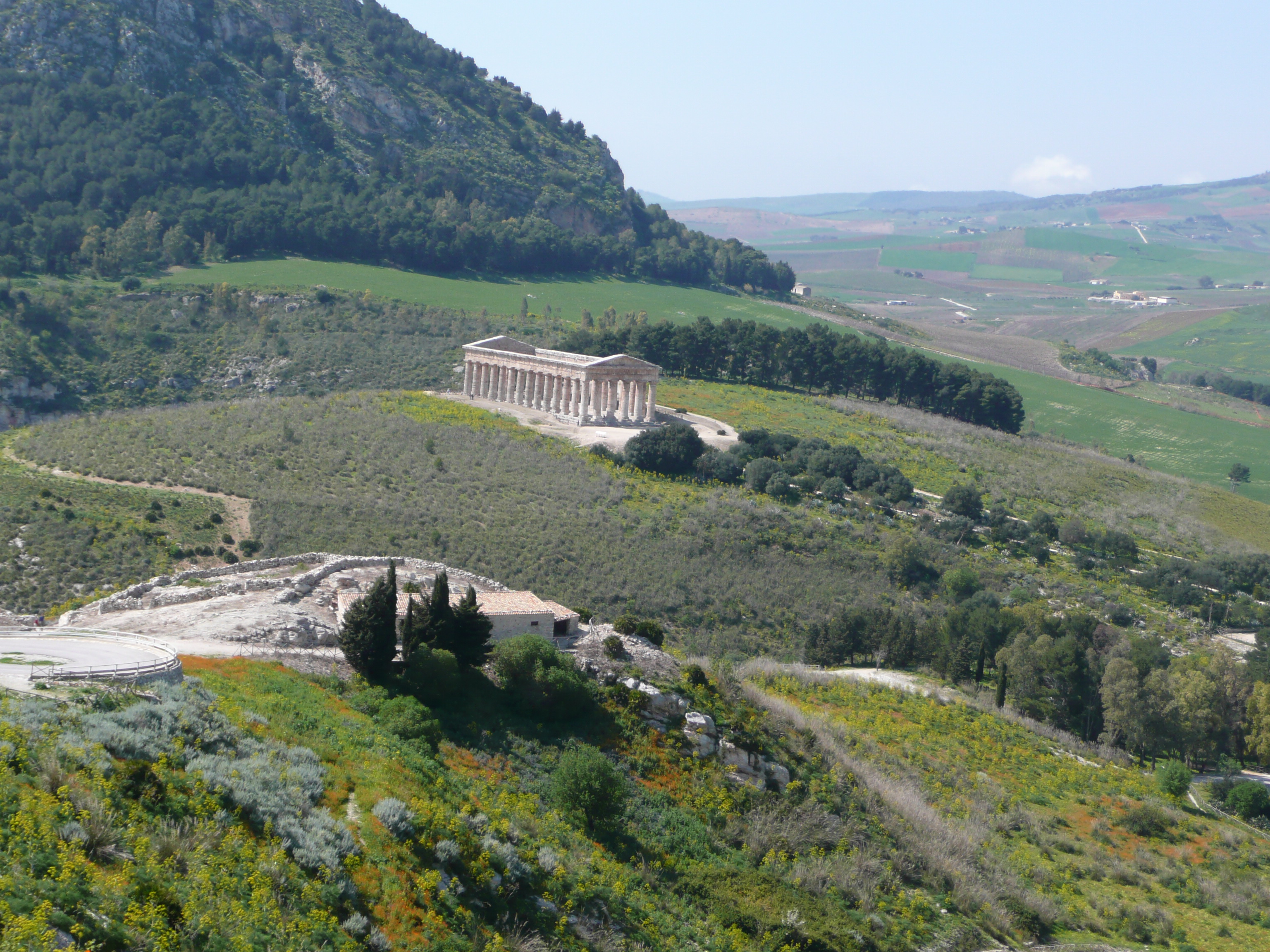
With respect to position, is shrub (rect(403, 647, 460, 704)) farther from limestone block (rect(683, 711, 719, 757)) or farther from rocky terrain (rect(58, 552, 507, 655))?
limestone block (rect(683, 711, 719, 757))

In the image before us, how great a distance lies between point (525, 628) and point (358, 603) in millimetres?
7139

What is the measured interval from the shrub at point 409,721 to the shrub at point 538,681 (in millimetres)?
3230

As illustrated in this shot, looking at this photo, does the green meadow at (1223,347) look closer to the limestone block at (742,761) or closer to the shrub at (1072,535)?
the shrub at (1072,535)

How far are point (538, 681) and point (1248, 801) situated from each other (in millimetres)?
26915

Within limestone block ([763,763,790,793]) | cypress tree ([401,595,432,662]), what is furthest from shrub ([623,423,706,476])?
cypress tree ([401,595,432,662])

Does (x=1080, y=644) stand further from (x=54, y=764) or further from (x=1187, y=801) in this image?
(x=54, y=764)

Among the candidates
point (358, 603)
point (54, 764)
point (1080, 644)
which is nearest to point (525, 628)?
point (358, 603)

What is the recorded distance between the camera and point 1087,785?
134ft

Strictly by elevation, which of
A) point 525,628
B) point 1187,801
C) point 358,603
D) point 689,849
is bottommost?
point 1187,801

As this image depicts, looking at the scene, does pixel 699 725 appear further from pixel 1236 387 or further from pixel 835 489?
pixel 1236 387

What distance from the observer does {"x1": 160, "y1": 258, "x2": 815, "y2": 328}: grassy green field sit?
115m

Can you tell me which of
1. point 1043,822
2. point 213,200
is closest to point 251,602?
point 1043,822

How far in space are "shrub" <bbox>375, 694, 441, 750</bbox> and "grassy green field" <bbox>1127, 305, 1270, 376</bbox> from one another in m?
164

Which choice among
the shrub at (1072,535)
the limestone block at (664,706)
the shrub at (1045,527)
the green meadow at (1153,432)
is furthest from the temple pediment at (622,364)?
the limestone block at (664,706)
